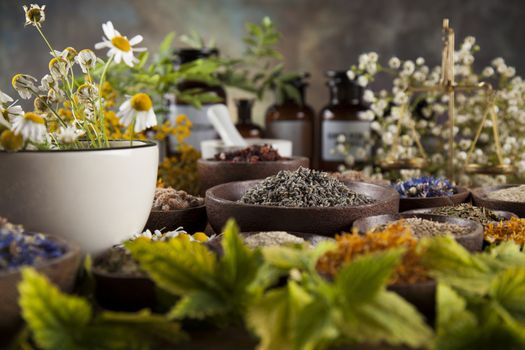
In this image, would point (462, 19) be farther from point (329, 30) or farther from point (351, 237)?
point (351, 237)

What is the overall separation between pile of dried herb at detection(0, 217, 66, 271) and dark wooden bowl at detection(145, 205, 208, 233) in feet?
1.20

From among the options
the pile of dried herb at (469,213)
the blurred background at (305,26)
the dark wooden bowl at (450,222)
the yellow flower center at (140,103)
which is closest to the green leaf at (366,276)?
the dark wooden bowl at (450,222)

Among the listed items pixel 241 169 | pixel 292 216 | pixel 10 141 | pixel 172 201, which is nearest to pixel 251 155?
pixel 241 169

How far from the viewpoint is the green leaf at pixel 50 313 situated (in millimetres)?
554

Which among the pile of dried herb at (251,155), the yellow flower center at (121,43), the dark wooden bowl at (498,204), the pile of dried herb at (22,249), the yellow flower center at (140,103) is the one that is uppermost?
the yellow flower center at (121,43)

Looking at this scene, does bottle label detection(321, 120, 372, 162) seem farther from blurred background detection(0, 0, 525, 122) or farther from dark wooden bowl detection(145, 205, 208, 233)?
dark wooden bowl detection(145, 205, 208, 233)

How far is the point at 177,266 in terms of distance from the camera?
644 mm

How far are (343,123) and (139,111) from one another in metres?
1.36

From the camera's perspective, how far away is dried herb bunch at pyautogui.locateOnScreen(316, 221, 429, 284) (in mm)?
679

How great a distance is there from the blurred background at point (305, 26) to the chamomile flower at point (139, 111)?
2.00 m

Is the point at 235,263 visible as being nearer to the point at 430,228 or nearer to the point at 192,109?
the point at 430,228

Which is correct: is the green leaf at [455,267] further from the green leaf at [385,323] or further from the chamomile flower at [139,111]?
the chamomile flower at [139,111]

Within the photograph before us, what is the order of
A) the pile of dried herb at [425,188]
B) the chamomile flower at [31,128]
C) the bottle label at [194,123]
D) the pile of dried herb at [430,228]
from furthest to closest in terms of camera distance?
1. the bottle label at [194,123]
2. the pile of dried herb at [425,188]
3. the pile of dried herb at [430,228]
4. the chamomile flower at [31,128]

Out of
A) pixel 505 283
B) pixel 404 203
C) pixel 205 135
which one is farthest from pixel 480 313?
pixel 205 135
